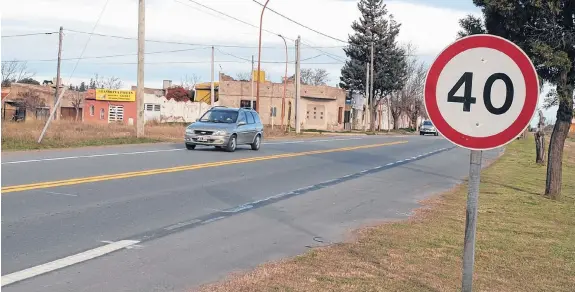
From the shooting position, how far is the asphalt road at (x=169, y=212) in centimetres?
728

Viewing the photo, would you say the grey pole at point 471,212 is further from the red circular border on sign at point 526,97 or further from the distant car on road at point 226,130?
the distant car on road at point 226,130

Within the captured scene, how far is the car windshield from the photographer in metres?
26.2

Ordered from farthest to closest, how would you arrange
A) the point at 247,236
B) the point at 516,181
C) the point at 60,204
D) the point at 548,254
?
the point at 516,181, the point at 60,204, the point at 247,236, the point at 548,254

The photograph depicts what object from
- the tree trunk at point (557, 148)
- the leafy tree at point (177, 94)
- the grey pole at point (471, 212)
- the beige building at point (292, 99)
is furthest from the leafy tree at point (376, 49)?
the grey pole at point (471, 212)

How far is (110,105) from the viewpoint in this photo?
76938mm

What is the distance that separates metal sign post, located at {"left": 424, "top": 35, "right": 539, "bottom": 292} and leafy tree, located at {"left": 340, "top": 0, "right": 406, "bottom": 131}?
75172mm

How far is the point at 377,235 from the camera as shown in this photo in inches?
379

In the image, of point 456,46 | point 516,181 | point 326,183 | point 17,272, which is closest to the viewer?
point 456,46

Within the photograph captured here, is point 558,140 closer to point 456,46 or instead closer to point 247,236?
point 247,236

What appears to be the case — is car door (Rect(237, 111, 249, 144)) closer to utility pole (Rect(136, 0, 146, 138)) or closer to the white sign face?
utility pole (Rect(136, 0, 146, 138))

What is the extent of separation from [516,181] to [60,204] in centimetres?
1354

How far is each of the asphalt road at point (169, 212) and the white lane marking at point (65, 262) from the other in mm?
10

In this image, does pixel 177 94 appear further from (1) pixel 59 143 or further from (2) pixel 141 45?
(1) pixel 59 143

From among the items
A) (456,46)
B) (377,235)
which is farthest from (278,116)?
(456,46)
